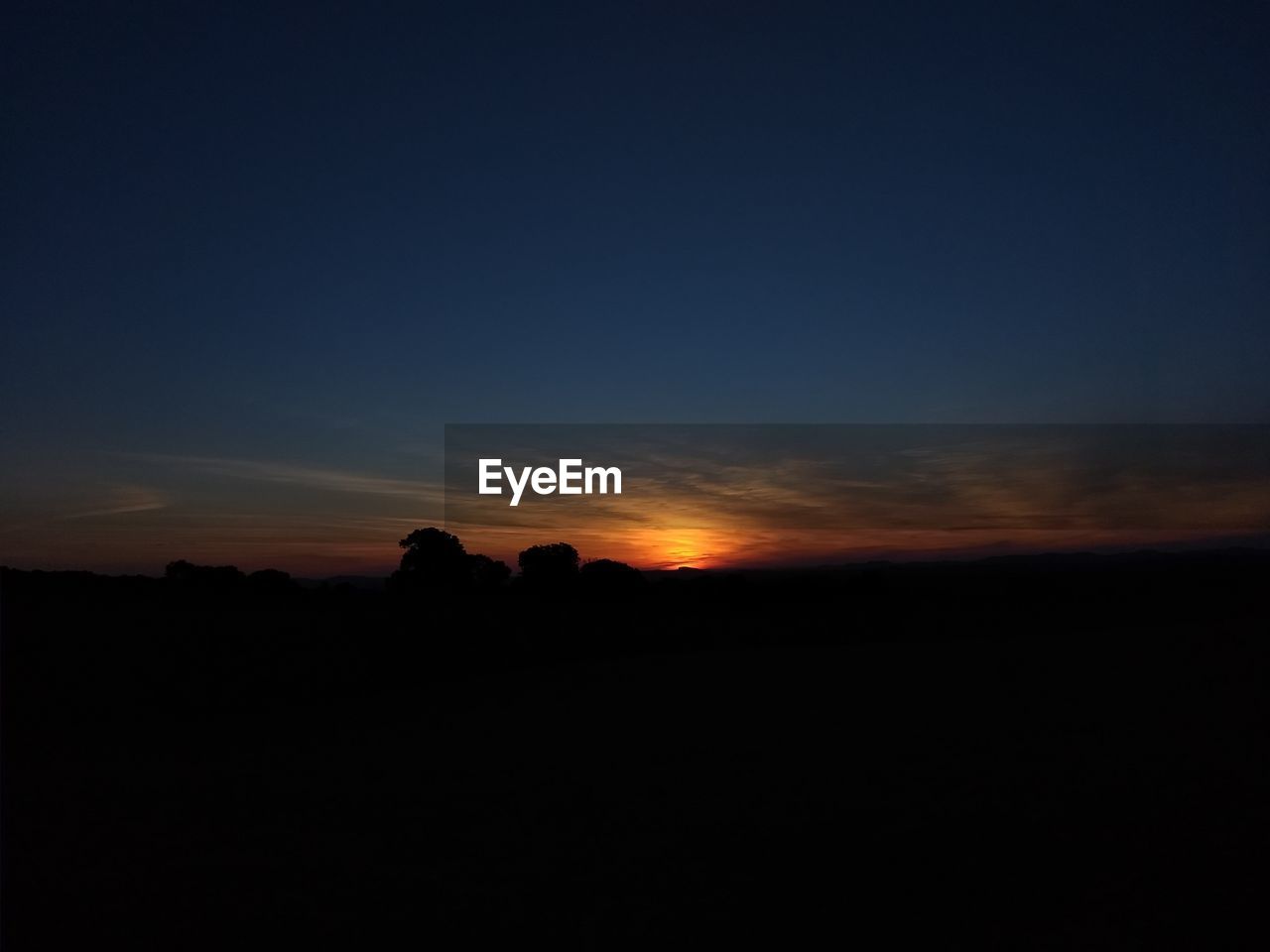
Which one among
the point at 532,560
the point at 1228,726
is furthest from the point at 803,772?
the point at 532,560

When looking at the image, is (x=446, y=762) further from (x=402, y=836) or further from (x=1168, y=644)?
(x=1168, y=644)

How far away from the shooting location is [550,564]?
29.9 m

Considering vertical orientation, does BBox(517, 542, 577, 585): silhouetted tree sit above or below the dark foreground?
above

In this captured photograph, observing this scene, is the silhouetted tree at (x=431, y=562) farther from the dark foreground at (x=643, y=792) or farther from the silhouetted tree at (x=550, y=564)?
the dark foreground at (x=643, y=792)

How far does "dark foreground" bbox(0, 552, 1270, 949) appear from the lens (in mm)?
5426

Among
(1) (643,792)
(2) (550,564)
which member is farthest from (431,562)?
(1) (643,792)

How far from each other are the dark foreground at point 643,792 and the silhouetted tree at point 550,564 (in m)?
11.3

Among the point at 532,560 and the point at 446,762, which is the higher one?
the point at 532,560

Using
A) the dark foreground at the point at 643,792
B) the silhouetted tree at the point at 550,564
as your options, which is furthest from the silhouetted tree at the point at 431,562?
the dark foreground at the point at 643,792

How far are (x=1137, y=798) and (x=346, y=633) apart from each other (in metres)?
16.7

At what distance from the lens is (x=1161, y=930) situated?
187 inches

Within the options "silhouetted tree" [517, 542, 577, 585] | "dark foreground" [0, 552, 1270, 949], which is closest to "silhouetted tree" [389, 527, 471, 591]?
"silhouetted tree" [517, 542, 577, 585]

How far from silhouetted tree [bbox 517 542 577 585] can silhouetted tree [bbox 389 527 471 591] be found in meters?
2.16

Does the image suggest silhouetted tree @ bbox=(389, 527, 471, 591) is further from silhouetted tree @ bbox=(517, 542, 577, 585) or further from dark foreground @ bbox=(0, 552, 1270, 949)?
dark foreground @ bbox=(0, 552, 1270, 949)
